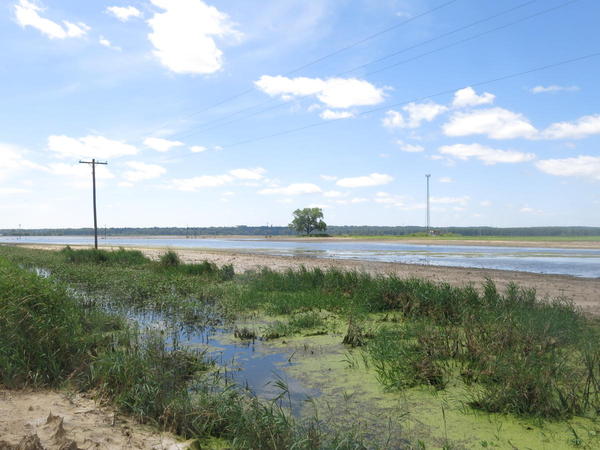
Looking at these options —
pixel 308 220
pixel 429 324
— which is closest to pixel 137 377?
pixel 429 324

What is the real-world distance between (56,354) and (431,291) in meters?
9.08

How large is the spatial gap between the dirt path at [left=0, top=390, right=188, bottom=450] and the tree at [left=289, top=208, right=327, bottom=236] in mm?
118262

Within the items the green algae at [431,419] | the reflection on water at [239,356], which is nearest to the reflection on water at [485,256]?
the green algae at [431,419]

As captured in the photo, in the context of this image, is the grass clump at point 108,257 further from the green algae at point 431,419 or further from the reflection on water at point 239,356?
the green algae at point 431,419

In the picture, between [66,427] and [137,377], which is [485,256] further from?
[66,427]

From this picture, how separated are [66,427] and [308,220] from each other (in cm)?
11930

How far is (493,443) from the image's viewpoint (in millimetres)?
5035

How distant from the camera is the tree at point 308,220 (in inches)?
4877

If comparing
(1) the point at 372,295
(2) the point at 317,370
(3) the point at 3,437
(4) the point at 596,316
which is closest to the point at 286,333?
(2) the point at 317,370

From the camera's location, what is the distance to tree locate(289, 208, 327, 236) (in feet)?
406

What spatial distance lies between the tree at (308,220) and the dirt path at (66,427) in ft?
388

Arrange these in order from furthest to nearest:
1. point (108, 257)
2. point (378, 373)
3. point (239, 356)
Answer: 1. point (108, 257)
2. point (239, 356)
3. point (378, 373)

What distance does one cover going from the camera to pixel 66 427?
4738 millimetres

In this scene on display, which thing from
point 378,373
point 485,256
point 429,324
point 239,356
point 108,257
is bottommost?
point 485,256
